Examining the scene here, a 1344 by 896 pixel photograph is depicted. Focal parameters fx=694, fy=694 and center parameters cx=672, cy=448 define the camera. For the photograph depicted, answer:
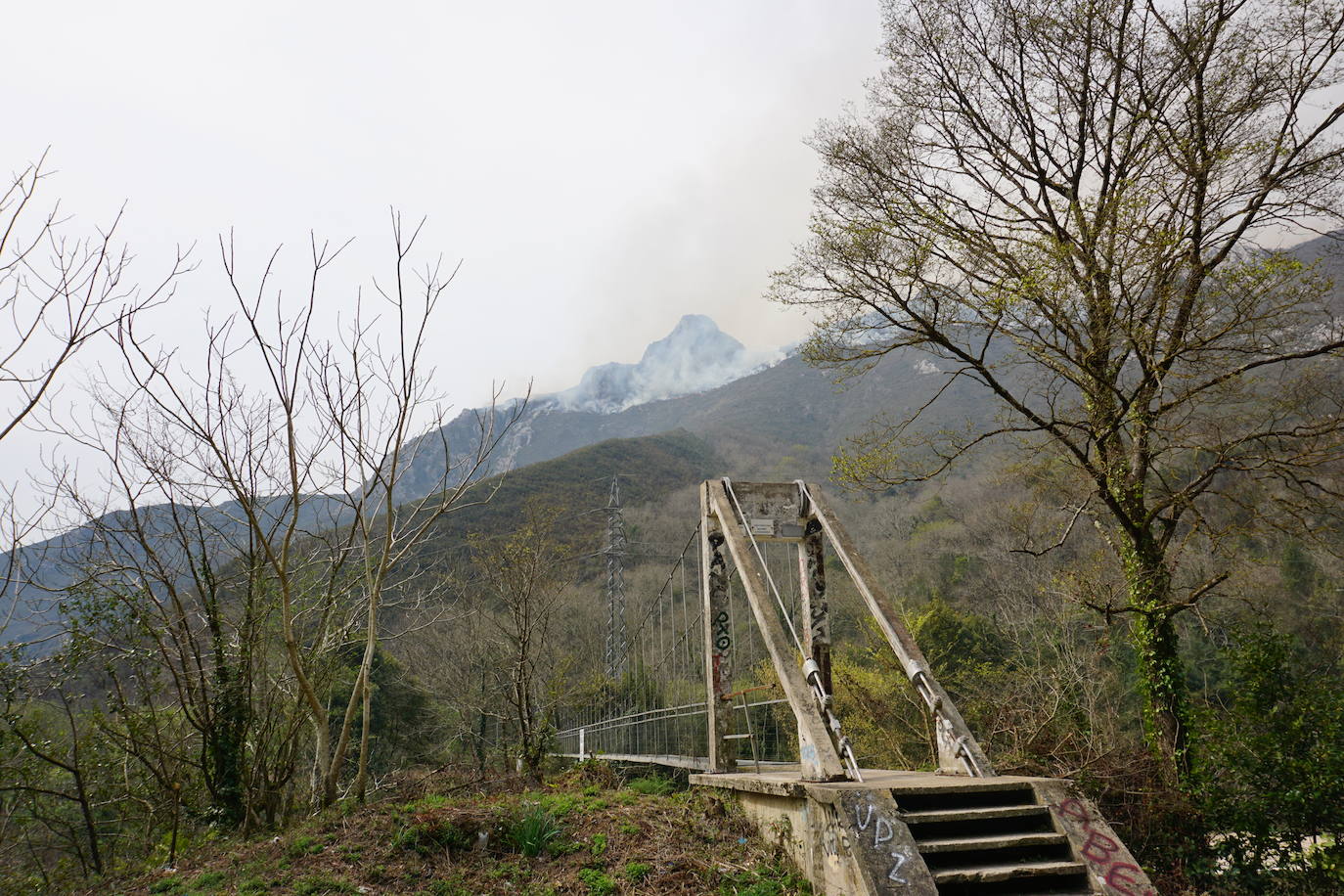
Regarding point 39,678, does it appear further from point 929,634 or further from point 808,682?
point 929,634

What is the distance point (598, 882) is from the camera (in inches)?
160

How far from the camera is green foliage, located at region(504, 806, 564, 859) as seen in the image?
4.66 metres

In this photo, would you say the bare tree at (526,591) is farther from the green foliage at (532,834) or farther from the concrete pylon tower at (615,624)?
the concrete pylon tower at (615,624)

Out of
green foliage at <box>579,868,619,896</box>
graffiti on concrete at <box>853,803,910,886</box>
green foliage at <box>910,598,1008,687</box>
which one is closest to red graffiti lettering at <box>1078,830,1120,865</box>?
graffiti on concrete at <box>853,803,910,886</box>

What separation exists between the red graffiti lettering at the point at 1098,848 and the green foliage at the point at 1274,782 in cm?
169

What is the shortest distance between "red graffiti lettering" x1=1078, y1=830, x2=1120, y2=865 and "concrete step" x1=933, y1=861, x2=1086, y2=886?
7 centimetres

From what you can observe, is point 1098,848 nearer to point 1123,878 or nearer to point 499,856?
point 1123,878

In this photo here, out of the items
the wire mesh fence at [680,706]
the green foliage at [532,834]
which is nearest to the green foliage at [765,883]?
the wire mesh fence at [680,706]

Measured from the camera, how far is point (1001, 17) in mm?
7273

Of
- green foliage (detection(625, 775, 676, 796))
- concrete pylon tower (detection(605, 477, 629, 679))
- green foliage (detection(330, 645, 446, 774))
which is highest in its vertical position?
concrete pylon tower (detection(605, 477, 629, 679))

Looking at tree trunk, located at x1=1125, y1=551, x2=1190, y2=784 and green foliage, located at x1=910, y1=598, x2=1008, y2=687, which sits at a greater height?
tree trunk, located at x1=1125, y1=551, x2=1190, y2=784

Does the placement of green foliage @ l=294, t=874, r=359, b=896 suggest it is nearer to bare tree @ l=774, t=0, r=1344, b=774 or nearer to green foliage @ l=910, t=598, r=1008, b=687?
bare tree @ l=774, t=0, r=1344, b=774

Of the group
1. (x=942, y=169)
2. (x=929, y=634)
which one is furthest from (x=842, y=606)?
(x=942, y=169)

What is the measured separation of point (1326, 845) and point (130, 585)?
999 centimetres
